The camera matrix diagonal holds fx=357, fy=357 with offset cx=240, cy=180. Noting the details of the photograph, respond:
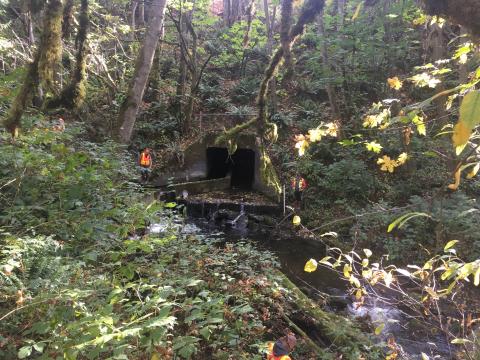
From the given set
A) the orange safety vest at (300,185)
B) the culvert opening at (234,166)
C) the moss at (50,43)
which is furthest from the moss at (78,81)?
the culvert opening at (234,166)

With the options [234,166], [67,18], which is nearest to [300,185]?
[234,166]

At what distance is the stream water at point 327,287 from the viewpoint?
20.3ft

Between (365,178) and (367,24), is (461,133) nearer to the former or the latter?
(365,178)

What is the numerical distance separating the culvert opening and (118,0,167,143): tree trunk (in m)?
9.19

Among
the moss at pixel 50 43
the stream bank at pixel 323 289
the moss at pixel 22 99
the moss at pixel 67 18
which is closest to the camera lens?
the moss at pixel 22 99

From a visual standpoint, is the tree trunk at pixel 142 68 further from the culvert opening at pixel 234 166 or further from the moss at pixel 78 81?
the culvert opening at pixel 234 166

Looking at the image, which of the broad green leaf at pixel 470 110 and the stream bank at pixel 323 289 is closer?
the broad green leaf at pixel 470 110

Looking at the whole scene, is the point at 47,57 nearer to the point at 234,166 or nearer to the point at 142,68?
the point at 142,68

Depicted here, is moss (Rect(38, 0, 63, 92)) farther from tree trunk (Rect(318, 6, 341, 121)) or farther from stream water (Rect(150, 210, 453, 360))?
tree trunk (Rect(318, 6, 341, 121))

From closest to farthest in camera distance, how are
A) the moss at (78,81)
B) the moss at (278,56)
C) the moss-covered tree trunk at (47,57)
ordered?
the moss at (278,56) → the moss-covered tree trunk at (47,57) → the moss at (78,81)

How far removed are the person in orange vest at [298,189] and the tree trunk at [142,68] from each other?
23.7ft

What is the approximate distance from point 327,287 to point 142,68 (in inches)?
251

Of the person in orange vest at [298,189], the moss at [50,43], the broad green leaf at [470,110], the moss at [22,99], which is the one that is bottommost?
the person in orange vest at [298,189]

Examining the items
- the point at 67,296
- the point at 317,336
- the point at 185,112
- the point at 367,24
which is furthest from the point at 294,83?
the point at 67,296
